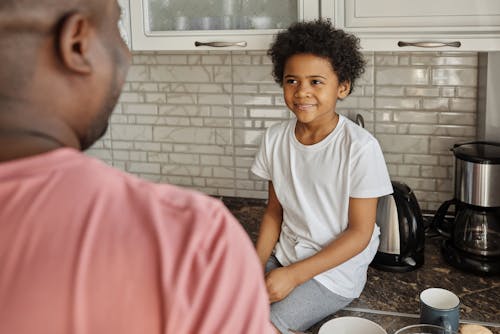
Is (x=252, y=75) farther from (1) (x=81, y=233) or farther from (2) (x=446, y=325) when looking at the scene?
(1) (x=81, y=233)

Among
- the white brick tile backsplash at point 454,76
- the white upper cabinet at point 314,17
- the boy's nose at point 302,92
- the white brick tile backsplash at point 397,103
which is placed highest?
the white upper cabinet at point 314,17

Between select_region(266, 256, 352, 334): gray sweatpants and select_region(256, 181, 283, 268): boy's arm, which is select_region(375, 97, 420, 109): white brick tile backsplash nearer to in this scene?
select_region(256, 181, 283, 268): boy's arm

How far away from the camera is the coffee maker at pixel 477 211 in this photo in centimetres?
155

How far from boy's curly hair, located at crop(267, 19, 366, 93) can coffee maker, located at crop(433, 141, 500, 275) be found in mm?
372

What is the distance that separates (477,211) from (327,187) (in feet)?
1.36

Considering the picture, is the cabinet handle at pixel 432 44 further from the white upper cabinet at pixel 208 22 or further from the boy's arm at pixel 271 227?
the boy's arm at pixel 271 227

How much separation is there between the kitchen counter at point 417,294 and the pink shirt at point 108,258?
3.18ft

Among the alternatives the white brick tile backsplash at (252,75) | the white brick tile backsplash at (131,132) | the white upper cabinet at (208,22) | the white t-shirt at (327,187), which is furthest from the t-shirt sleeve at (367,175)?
the white brick tile backsplash at (131,132)

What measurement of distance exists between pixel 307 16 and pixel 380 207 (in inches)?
20.0

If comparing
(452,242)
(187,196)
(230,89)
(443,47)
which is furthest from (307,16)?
(187,196)

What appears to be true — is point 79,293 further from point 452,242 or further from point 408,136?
point 408,136

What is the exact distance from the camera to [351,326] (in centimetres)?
128

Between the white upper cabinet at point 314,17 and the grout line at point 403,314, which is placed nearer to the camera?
the grout line at point 403,314

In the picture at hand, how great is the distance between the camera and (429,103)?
182 centimetres
